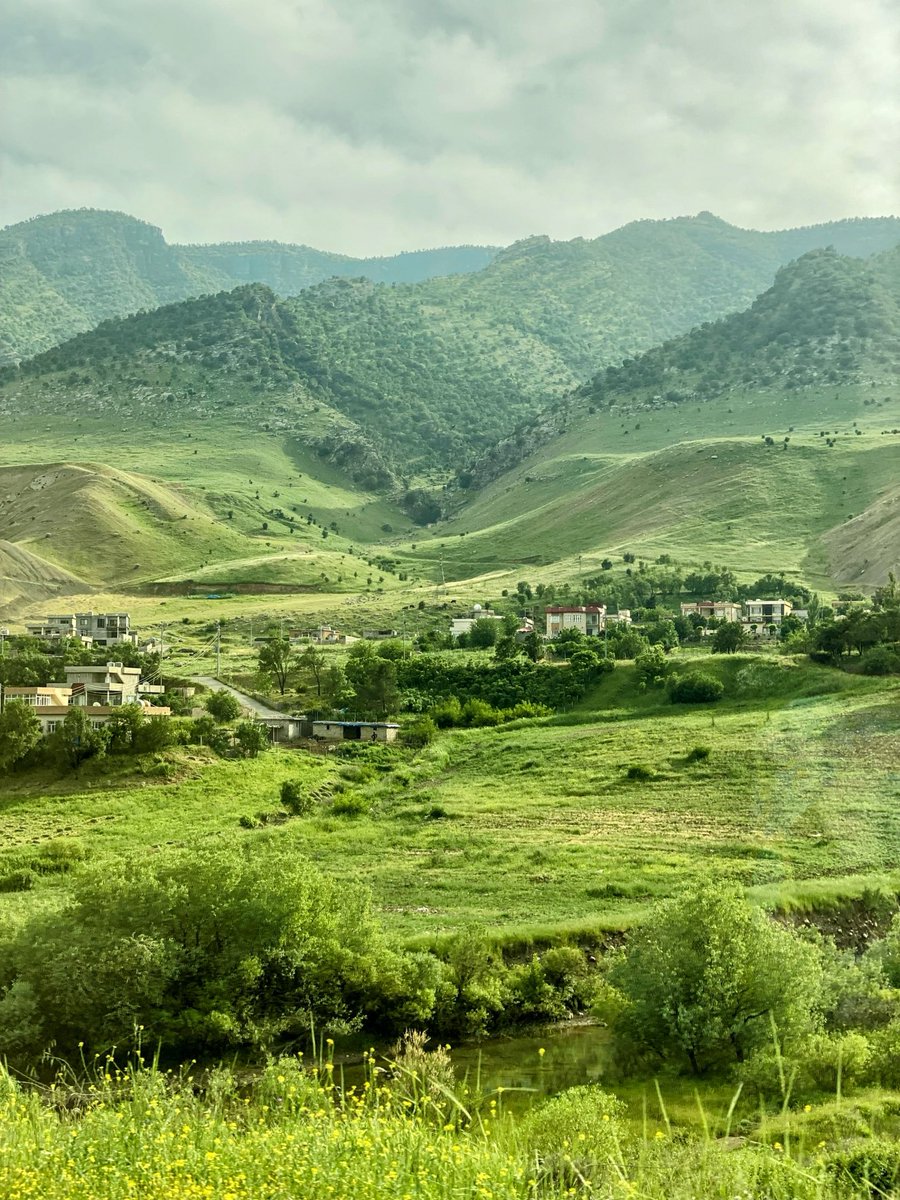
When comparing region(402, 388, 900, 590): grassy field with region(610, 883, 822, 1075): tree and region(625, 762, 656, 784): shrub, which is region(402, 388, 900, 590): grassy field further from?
region(610, 883, 822, 1075): tree

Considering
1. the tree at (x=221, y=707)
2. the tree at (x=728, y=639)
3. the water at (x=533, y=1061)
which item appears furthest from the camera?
the tree at (x=728, y=639)

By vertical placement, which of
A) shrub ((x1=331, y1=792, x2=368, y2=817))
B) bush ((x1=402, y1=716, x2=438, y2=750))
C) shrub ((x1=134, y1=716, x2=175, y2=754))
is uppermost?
shrub ((x1=134, y1=716, x2=175, y2=754))

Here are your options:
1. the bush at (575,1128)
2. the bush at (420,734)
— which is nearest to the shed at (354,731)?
the bush at (420,734)

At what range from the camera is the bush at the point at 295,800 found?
179 feet

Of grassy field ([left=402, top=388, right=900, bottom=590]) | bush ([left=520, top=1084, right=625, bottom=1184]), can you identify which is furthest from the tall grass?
grassy field ([left=402, top=388, right=900, bottom=590])

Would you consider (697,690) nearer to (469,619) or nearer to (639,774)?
(639,774)

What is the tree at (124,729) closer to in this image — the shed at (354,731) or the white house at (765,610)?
the shed at (354,731)

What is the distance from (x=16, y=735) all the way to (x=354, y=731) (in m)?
21.3

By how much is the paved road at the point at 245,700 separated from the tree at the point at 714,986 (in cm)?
4470

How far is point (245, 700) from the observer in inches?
3155

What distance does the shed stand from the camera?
7112cm

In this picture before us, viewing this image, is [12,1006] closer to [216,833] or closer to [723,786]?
[216,833]

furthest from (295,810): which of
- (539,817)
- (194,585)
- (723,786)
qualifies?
(194,585)

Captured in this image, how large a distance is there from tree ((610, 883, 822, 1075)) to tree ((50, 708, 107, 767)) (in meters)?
33.6
